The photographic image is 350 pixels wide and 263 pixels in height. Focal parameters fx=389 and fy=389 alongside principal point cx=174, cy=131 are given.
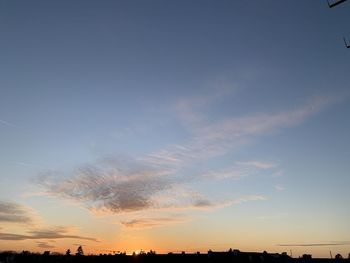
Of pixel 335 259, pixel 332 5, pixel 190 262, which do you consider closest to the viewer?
pixel 332 5

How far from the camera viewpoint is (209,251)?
73562mm

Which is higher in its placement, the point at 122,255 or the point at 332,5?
the point at 332,5

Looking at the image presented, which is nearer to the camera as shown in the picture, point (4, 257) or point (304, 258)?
point (304, 258)

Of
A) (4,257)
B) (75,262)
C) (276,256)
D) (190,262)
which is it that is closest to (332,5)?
(190,262)

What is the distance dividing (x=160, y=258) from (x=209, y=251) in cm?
948

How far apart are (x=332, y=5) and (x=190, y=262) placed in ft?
186

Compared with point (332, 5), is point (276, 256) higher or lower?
lower

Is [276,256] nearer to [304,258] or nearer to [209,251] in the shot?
[304,258]

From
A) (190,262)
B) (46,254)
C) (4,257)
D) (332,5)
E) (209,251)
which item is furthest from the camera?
(46,254)

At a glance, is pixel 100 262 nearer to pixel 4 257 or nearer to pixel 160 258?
pixel 160 258

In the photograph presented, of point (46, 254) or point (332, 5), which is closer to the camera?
point (332, 5)

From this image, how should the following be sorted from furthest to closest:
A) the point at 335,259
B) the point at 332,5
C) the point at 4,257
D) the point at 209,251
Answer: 1. the point at 4,257
2. the point at 335,259
3. the point at 209,251
4. the point at 332,5

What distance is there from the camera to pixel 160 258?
71250mm

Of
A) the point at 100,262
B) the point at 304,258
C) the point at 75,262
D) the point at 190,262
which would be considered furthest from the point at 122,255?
the point at 304,258
